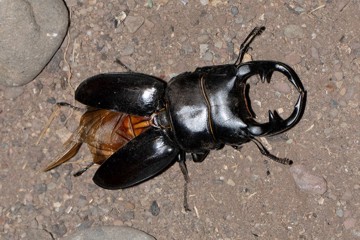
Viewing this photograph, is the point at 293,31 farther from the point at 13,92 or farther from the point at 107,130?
the point at 13,92

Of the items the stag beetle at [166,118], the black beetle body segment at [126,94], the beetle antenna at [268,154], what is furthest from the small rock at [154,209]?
the beetle antenna at [268,154]

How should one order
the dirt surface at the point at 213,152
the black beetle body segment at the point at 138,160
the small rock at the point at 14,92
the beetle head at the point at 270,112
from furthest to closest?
the small rock at the point at 14,92
the dirt surface at the point at 213,152
the black beetle body segment at the point at 138,160
the beetle head at the point at 270,112

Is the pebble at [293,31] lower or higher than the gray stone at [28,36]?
higher

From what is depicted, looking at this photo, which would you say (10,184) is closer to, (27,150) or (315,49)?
(27,150)

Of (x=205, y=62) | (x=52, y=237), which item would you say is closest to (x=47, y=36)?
(x=205, y=62)

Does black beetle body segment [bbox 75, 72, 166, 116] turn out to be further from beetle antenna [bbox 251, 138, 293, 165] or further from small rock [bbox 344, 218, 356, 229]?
small rock [bbox 344, 218, 356, 229]

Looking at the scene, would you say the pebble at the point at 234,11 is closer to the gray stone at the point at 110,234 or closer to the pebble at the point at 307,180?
the pebble at the point at 307,180
